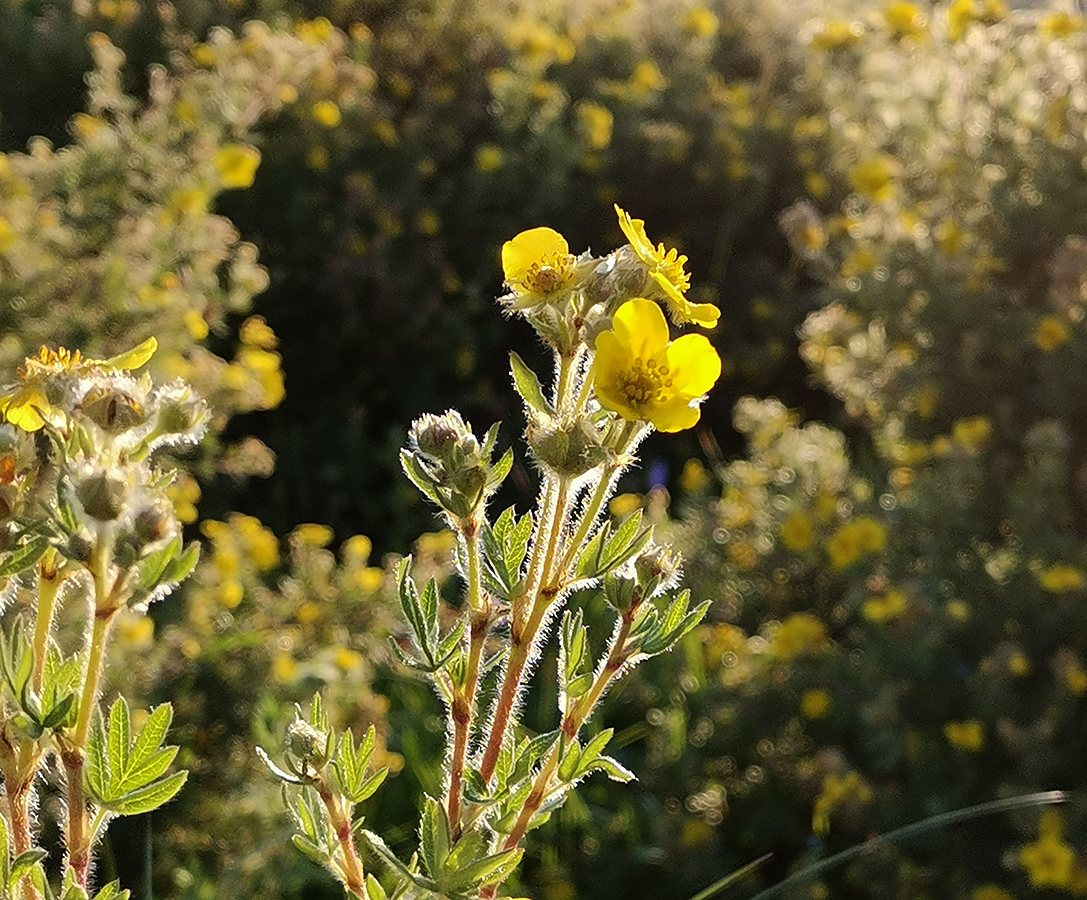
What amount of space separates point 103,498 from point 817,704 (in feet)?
6.53

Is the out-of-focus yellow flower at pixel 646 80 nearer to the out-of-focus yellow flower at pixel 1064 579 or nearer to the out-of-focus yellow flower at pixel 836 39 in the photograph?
the out-of-focus yellow flower at pixel 836 39

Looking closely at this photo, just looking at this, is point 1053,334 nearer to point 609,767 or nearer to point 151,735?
point 609,767

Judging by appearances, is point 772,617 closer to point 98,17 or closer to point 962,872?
point 962,872

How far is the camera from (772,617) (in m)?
2.80

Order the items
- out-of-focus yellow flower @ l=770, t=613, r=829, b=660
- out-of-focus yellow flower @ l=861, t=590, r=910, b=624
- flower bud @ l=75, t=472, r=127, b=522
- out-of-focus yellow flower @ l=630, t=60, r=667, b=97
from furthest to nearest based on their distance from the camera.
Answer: out-of-focus yellow flower @ l=630, t=60, r=667, b=97
out-of-focus yellow flower @ l=770, t=613, r=829, b=660
out-of-focus yellow flower @ l=861, t=590, r=910, b=624
flower bud @ l=75, t=472, r=127, b=522

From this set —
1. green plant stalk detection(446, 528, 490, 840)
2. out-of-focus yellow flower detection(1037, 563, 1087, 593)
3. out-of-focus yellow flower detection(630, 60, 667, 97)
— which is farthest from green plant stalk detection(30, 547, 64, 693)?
out-of-focus yellow flower detection(630, 60, 667, 97)

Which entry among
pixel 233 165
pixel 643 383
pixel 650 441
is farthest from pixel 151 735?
pixel 650 441

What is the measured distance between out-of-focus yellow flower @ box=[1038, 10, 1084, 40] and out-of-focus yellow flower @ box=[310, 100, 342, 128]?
1967 mm

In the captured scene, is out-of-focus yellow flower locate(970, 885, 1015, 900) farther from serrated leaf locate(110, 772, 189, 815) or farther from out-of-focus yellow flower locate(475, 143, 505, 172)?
out-of-focus yellow flower locate(475, 143, 505, 172)

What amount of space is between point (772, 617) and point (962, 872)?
2.67 ft

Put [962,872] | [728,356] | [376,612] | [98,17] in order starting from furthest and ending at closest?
[728,356], [98,17], [376,612], [962,872]

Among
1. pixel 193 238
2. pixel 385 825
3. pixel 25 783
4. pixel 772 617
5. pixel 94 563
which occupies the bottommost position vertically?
pixel 385 825

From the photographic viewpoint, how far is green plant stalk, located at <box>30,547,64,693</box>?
671mm

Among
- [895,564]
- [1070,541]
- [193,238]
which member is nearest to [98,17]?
[193,238]
